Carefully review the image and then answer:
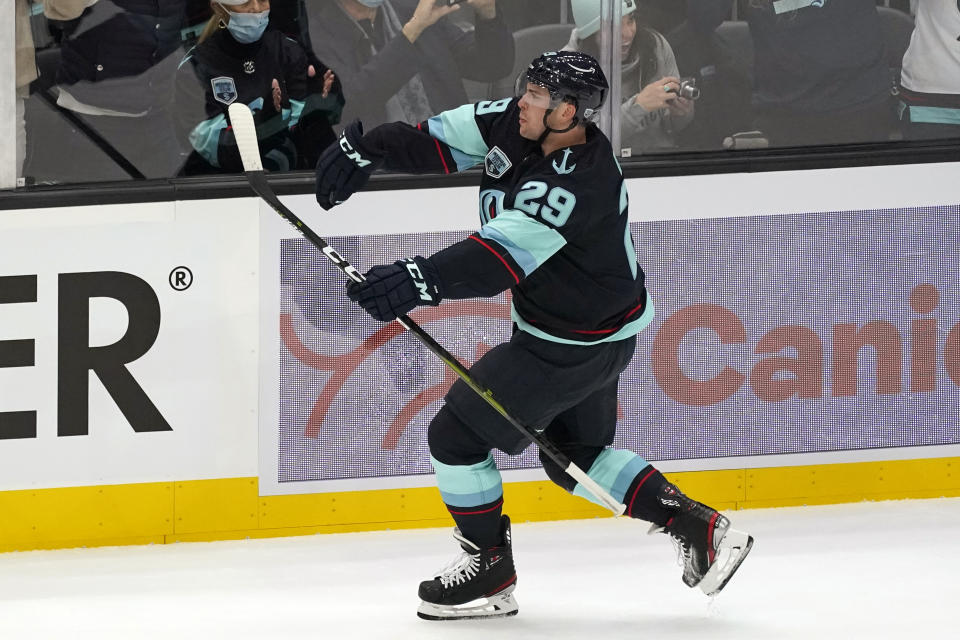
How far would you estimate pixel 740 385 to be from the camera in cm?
406

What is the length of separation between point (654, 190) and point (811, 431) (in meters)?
0.86

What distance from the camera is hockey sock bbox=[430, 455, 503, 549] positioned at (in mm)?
3145

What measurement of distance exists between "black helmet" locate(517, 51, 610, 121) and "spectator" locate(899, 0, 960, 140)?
60.0 inches

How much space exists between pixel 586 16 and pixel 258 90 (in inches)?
37.0

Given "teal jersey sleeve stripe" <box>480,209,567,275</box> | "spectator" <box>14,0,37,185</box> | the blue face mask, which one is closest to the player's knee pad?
"teal jersey sleeve stripe" <box>480,209,567,275</box>

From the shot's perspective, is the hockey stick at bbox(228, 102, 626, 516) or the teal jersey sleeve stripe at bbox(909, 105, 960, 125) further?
the teal jersey sleeve stripe at bbox(909, 105, 960, 125)

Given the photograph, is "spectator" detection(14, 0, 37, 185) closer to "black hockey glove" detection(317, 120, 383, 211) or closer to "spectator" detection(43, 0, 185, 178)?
"spectator" detection(43, 0, 185, 178)

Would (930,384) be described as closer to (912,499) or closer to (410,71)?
(912,499)

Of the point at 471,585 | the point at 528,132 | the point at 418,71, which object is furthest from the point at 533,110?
the point at 471,585

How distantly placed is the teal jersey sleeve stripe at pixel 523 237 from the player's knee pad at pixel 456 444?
17.8 inches

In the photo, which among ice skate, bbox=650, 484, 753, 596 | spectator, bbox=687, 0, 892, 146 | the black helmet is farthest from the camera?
spectator, bbox=687, 0, 892, 146

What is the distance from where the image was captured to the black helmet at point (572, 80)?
295 cm

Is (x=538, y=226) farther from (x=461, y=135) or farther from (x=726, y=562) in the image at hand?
(x=726, y=562)

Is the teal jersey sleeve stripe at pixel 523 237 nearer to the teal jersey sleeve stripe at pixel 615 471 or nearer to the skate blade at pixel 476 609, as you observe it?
the teal jersey sleeve stripe at pixel 615 471
